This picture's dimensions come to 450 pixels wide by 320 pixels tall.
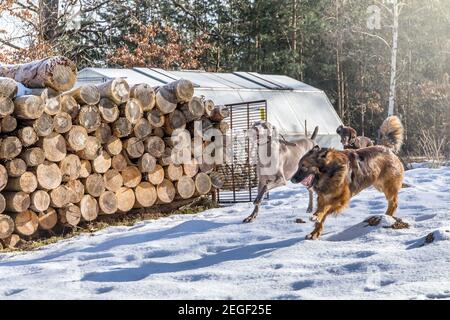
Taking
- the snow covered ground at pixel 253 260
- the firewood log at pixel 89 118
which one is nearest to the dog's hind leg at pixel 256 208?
the snow covered ground at pixel 253 260

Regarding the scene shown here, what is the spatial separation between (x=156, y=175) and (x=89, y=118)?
1.64 metres

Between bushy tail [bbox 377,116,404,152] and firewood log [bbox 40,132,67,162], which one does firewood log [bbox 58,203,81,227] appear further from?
bushy tail [bbox 377,116,404,152]

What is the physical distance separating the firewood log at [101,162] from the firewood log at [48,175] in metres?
0.67

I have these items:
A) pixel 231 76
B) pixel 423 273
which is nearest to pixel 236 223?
pixel 423 273

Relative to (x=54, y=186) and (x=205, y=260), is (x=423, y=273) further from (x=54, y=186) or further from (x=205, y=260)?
(x=54, y=186)

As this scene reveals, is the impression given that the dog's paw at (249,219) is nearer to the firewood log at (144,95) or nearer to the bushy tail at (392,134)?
the bushy tail at (392,134)

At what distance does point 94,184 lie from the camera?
382 inches

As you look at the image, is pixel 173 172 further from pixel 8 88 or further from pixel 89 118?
pixel 8 88

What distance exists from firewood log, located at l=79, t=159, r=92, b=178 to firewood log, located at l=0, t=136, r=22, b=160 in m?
1.15

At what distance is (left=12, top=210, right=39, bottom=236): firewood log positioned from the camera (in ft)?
29.1

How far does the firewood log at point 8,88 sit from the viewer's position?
27.8 feet

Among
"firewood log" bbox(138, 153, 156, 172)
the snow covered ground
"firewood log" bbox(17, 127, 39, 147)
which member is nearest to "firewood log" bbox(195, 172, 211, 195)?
"firewood log" bbox(138, 153, 156, 172)
